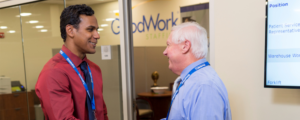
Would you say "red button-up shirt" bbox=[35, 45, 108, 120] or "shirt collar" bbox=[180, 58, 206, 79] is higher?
"shirt collar" bbox=[180, 58, 206, 79]

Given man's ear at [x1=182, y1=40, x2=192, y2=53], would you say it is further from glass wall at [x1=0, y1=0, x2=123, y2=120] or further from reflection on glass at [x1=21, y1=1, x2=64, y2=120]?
reflection on glass at [x1=21, y1=1, x2=64, y2=120]

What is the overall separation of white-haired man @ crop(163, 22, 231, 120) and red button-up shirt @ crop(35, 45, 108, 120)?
0.59 meters

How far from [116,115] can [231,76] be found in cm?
146

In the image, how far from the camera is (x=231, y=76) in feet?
6.98

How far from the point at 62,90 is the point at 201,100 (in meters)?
0.82

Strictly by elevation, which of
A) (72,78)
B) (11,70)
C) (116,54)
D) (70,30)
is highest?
(70,30)

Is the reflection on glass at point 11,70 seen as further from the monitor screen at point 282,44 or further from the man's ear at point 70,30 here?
the monitor screen at point 282,44

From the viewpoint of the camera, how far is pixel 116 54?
285cm

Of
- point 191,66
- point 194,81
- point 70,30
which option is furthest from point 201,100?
point 70,30

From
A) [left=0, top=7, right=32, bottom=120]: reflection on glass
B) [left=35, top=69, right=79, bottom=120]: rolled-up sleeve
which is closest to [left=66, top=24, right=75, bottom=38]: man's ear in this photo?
[left=35, top=69, right=79, bottom=120]: rolled-up sleeve

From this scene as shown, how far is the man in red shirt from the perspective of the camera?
4.65 feet

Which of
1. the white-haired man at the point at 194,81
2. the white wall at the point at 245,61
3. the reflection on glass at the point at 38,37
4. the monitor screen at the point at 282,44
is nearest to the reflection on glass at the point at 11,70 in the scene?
the reflection on glass at the point at 38,37

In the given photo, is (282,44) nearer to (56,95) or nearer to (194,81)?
(194,81)

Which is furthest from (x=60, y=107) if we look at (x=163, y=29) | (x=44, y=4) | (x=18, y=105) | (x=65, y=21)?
(x=163, y=29)
